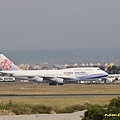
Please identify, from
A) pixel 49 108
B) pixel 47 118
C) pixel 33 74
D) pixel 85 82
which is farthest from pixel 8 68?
pixel 47 118

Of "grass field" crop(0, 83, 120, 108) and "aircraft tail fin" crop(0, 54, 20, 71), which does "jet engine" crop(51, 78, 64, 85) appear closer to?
"aircraft tail fin" crop(0, 54, 20, 71)

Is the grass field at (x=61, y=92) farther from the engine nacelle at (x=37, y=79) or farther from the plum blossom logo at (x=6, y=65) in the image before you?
the plum blossom logo at (x=6, y=65)

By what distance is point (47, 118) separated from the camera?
91.5 ft

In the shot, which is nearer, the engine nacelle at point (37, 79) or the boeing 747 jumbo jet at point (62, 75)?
the boeing 747 jumbo jet at point (62, 75)

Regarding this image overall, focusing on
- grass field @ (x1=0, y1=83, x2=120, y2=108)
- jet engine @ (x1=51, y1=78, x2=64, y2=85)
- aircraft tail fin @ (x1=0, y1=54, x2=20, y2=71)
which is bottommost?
grass field @ (x1=0, y1=83, x2=120, y2=108)

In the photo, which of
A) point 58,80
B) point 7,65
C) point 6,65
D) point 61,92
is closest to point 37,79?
point 58,80

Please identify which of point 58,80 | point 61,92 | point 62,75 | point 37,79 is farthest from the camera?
point 62,75

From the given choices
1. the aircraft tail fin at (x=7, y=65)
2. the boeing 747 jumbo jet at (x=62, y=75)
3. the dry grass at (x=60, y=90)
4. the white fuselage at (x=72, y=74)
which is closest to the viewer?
the dry grass at (x=60, y=90)

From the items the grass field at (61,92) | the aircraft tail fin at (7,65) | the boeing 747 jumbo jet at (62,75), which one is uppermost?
the aircraft tail fin at (7,65)

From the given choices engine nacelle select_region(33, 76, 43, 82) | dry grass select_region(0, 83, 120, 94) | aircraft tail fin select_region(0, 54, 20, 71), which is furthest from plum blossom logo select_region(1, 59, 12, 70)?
dry grass select_region(0, 83, 120, 94)

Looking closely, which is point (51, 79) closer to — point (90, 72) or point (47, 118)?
point (90, 72)

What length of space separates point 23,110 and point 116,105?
517 inches

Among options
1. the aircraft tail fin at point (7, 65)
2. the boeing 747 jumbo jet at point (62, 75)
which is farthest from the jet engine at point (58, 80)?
the aircraft tail fin at point (7, 65)

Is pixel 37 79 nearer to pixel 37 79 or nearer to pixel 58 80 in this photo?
pixel 37 79
